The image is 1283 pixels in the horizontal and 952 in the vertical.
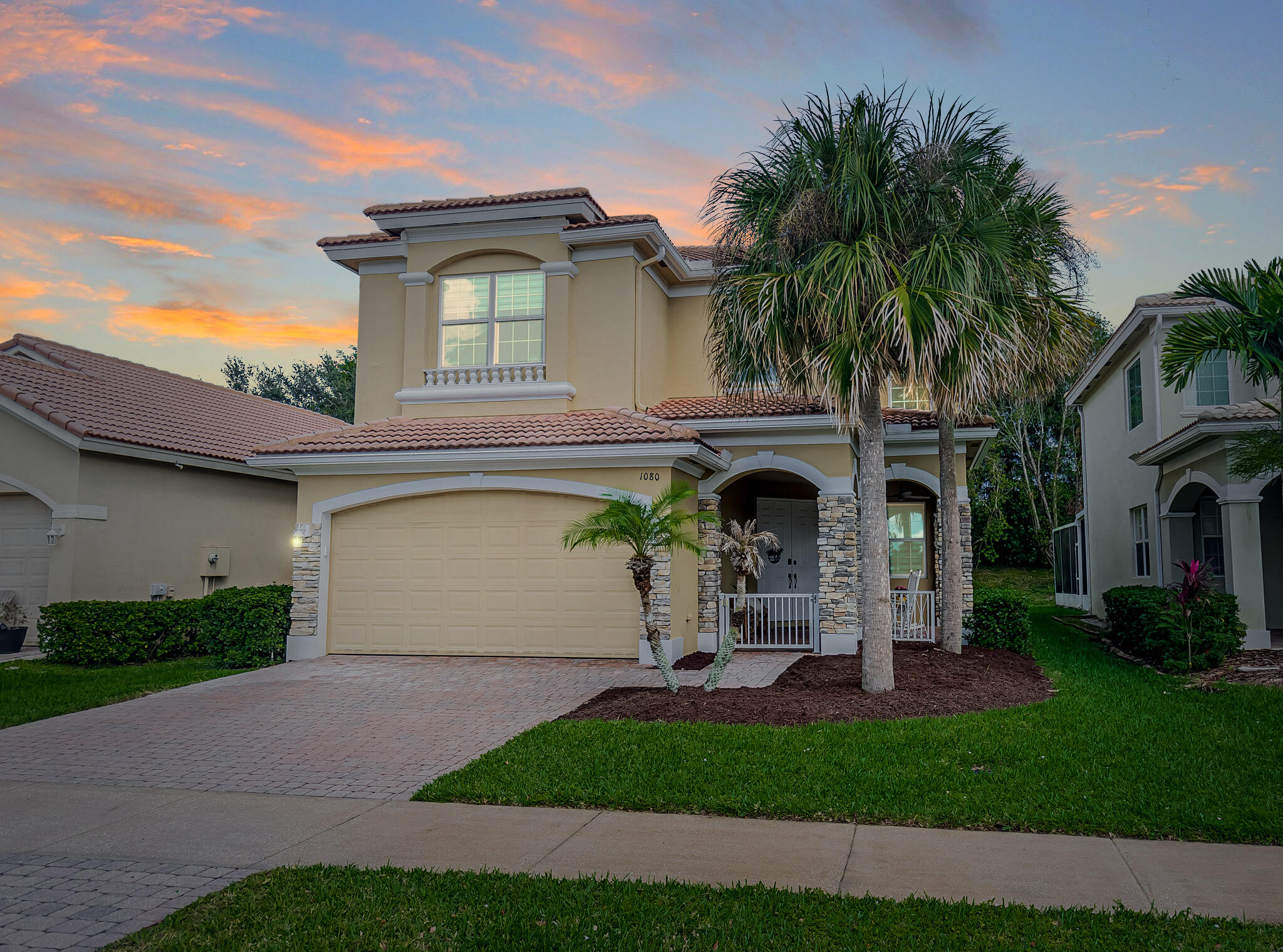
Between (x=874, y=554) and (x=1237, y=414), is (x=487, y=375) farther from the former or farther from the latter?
(x=1237, y=414)

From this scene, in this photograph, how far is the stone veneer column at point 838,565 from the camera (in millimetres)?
14625

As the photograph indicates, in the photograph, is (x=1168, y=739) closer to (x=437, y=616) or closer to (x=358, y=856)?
(x=358, y=856)

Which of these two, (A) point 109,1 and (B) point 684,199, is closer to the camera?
(A) point 109,1

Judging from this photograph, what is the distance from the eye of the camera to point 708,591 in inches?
599

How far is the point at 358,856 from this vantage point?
5.52 m

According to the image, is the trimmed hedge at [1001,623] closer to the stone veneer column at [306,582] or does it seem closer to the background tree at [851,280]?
the background tree at [851,280]

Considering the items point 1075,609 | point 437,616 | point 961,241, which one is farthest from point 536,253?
point 1075,609

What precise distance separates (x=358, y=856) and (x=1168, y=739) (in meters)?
7.00

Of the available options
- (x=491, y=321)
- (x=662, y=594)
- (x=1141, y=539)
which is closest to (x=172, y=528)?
(x=491, y=321)

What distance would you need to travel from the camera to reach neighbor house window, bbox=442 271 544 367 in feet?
54.2

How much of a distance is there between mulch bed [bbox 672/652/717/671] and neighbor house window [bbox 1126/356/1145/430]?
36.2 feet

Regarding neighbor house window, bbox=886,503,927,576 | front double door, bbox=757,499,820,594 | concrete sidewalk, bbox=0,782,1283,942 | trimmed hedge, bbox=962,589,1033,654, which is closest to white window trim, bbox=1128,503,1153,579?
Result: neighbor house window, bbox=886,503,927,576

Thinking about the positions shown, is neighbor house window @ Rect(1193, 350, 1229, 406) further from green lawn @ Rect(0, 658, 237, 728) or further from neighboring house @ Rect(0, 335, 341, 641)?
neighboring house @ Rect(0, 335, 341, 641)

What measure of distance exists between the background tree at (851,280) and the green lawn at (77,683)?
8944 mm
